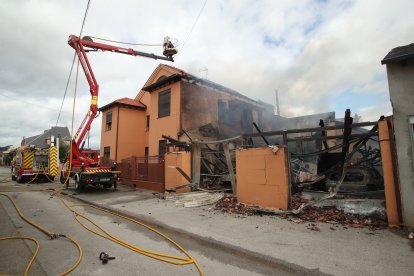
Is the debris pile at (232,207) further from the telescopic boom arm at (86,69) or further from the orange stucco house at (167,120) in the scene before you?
the telescopic boom arm at (86,69)

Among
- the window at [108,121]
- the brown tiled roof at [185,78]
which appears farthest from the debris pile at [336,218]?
the window at [108,121]

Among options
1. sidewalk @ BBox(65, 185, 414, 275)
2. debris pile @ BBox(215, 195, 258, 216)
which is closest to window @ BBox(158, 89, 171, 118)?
debris pile @ BBox(215, 195, 258, 216)

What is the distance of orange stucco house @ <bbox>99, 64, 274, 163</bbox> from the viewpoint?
15359 mm

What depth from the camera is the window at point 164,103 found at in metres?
16.0

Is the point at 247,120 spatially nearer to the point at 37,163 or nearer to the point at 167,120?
the point at 167,120

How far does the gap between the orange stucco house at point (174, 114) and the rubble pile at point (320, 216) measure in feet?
24.7

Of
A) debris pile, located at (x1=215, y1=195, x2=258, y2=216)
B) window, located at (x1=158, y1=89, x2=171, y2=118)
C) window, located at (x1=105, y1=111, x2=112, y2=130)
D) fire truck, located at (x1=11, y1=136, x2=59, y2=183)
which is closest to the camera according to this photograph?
debris pile, located at (x1=215, y1=195, x2=258, y2=216)

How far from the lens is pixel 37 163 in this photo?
62.5ft

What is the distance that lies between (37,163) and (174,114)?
40.7 feet

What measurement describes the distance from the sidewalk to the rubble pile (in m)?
0.30

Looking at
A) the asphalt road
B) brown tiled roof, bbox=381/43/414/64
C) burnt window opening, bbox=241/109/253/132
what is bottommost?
the asphalt road

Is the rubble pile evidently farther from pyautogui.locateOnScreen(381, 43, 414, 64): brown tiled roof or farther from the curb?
pyautogui.locateOnScreen(381, 43, 414, 64): brown tiled roof

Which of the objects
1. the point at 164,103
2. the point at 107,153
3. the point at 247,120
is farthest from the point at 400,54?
the point at 107,153

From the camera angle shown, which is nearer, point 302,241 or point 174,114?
point 302,241
